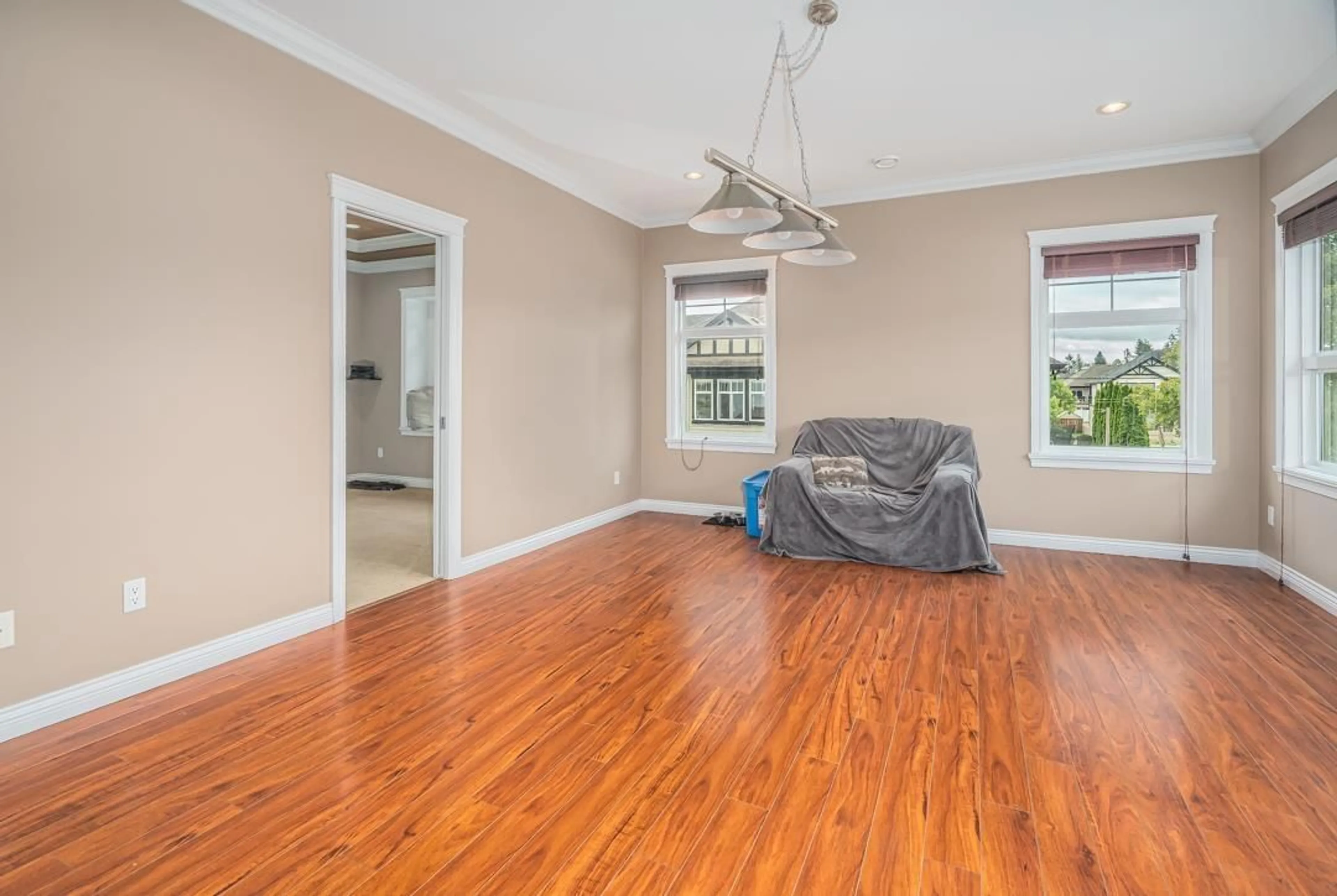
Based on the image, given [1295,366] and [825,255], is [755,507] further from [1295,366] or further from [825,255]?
[1295,366]

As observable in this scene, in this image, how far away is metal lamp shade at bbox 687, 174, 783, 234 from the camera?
9.01 feet

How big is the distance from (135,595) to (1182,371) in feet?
20.1

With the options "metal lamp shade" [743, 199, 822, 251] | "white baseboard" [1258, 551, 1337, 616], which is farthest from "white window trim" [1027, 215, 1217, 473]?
"metal lamp shade" [743, 199, 822, 251]

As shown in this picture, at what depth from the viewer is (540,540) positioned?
16.2 ft

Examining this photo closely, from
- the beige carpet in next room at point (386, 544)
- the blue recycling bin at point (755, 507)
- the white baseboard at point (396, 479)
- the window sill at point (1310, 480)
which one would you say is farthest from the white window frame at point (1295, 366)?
the white baseboard at point (396, 479)

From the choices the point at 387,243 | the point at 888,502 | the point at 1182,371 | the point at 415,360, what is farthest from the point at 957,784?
the point at 387,243

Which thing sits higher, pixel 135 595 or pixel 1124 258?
pixel 1124 258

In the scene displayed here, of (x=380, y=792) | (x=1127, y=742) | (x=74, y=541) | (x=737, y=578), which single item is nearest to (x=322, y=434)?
(x=74, y=541)

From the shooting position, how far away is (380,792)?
1928 mm

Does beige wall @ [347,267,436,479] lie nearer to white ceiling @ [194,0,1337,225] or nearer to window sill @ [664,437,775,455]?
window sill @ [664,437,775,455]

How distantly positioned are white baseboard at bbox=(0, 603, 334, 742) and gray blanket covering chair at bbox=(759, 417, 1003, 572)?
2.94m

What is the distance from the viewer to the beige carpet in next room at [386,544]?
4008 mm

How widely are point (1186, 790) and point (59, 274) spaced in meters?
3.97

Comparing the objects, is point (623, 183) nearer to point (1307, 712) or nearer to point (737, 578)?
point (737, 578)
